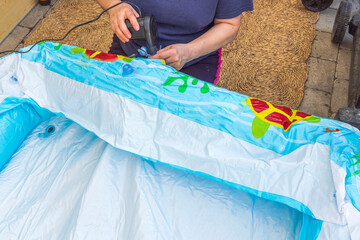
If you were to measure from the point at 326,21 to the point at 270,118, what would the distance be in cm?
127

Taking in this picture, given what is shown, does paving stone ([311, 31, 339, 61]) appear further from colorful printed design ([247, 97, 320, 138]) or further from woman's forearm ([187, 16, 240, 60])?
colorful printed design ([247, 97, 320, 138])

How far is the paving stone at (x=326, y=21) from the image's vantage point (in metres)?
1.59

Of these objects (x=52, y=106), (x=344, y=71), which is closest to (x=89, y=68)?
(x=52, y=106)

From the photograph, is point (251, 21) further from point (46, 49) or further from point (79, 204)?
point (79, 204)

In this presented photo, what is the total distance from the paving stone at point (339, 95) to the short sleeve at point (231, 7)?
69cm

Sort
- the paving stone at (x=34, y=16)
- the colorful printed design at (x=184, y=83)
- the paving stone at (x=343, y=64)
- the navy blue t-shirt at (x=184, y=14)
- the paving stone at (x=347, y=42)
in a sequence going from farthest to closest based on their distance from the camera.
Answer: the paving stone at (x=34, y=16)
the paving stone at (x=347, y=42)
the paving stone at (x=343, y=64)
the navy blue t-shirt at (x=184, y=14)
the colorful printed design at (x=184, y=83)

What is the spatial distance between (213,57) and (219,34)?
11 cm

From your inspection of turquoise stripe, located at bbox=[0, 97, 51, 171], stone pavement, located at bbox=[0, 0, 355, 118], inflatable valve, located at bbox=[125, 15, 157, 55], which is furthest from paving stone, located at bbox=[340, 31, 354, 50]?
turquoise stripe, located at bbox=[0, 97, 51, 171]

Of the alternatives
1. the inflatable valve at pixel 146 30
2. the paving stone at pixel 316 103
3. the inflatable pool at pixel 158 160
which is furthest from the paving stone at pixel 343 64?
the inflatable valve at pixel 146 30

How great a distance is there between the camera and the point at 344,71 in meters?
1.42

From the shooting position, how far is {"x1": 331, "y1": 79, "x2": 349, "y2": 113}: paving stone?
4.24 feet

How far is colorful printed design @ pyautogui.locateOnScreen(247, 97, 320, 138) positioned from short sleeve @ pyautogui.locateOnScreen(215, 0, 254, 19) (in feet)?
1.00

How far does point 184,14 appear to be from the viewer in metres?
0.81

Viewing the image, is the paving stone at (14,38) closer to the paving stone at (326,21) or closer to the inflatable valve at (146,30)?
the inflatable valve at (146,30)
